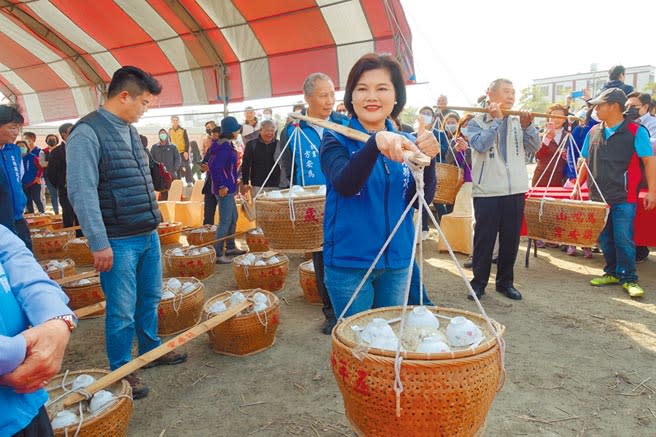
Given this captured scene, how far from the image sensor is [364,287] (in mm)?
1746

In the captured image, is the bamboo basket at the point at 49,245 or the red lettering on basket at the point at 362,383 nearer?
the red lettering on basket at the point at 362,383

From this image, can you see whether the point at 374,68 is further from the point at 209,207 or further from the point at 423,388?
the point at 209,207

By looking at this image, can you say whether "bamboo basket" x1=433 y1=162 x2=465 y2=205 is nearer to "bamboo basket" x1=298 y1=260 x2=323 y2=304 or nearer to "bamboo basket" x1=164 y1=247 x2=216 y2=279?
"bamboo basket" x1=298 y1=260 x2=323 y2=304

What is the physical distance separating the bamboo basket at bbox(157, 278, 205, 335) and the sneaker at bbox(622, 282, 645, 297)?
3705 millimetres

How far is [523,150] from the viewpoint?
379 cm

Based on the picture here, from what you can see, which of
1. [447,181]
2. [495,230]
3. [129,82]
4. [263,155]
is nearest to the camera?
[129,82]

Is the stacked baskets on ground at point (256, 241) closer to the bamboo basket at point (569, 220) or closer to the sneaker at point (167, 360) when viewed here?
the sneaker at point (167, 360)

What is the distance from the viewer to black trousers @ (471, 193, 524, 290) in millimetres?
3783

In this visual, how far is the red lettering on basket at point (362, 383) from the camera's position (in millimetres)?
1190

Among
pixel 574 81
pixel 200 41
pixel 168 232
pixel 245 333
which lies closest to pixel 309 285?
pixel 245 333

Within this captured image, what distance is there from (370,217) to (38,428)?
1185 mm

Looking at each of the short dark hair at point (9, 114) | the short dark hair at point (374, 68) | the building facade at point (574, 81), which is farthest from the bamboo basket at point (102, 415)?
the building facade at point (574, 81)

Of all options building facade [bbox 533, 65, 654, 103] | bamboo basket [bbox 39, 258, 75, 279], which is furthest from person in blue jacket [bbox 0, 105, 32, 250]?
building facade [bbox 533, 65, 654, 103]

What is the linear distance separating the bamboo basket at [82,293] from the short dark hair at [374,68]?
3200 mm
